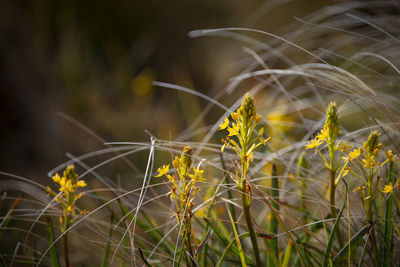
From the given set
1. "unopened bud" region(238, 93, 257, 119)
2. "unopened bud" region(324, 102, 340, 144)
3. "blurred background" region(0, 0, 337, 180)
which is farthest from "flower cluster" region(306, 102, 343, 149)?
"blurred background" region(0, 0, 337, 180)

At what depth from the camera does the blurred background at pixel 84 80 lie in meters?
4.04

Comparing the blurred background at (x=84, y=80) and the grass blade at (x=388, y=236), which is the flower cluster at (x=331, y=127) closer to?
the grass blade at (x=388, y=236)

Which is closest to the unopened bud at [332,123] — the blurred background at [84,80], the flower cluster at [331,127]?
the flower cluster at [331,127]

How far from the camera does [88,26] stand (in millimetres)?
5762

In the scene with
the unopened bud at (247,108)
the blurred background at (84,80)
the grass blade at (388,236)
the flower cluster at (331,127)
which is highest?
the blurred background at (84,80)

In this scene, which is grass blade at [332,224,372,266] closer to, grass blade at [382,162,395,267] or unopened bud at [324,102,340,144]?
grass blade at [382,162,395,267]

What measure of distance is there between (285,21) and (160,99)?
A: 74.2 inches

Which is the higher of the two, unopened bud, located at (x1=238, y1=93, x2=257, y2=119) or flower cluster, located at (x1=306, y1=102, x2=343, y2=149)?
unopened bud, located at (x1=238, y1=93, x2=257, y2=119)

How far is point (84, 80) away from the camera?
14.9ft

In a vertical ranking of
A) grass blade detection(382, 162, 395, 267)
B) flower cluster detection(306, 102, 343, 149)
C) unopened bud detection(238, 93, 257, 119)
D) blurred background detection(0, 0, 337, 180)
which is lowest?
grass blade detection(382, 162, 395, 267)

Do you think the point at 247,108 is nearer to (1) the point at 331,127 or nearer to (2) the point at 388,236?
(1) the point at 331,127

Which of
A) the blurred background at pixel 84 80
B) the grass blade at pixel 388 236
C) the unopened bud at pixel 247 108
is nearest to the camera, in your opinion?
the unopened bud at pixel 247 108

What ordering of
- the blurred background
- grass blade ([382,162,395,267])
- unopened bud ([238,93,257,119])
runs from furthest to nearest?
the blurred background, grass blade ([382,162,395,267]), unopened bud ([238,93,257,119])

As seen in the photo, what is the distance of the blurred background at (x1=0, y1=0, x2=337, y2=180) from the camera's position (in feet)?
13.3
